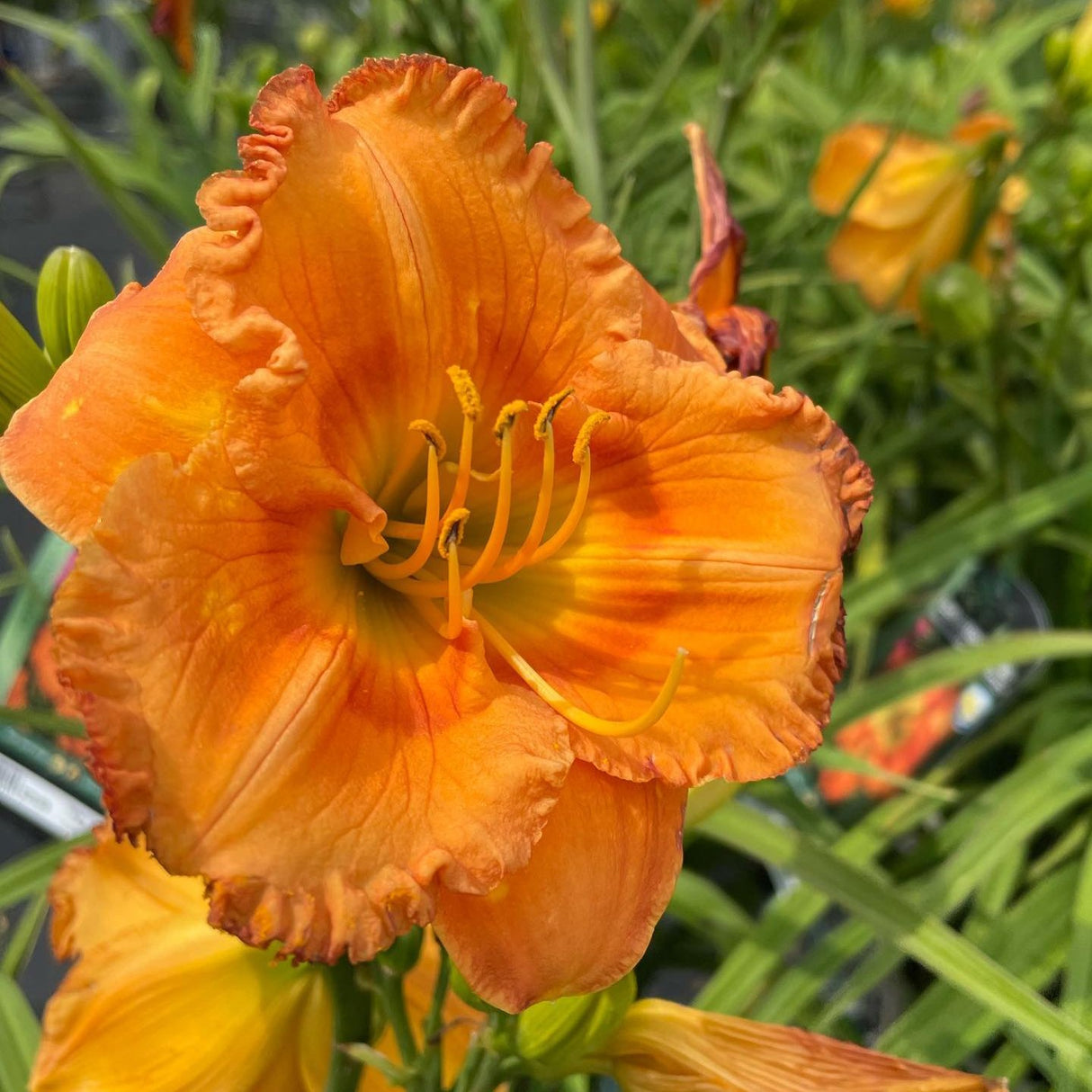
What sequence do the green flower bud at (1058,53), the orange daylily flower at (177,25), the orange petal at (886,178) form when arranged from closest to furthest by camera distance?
the green flower bud at (1058,53), the orange petal at (886,178), the orange daylily flower at (177,25)

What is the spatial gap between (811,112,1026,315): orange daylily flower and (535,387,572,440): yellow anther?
2.34ft

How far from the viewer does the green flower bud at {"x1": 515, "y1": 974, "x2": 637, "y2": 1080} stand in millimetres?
423

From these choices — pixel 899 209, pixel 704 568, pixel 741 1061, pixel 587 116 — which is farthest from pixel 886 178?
pixel 741 1061

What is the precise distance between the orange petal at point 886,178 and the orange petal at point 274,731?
81 centimetres

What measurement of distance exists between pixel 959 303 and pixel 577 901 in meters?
0.68

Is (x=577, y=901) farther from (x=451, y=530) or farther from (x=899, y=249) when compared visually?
(x=899, y=249)

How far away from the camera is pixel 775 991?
0.69 meters

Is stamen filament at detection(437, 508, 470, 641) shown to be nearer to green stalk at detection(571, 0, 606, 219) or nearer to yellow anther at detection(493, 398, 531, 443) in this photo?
yellow anther at detection(493, 398, 531, 443)

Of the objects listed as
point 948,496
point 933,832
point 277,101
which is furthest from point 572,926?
point 948,496

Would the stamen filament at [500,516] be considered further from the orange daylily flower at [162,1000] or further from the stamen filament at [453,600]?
the orange daylily flower at [162,1000]

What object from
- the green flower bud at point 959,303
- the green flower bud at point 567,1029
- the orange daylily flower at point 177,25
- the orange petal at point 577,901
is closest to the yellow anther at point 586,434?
the orange petal at point 577,901

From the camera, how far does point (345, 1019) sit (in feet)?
1.51

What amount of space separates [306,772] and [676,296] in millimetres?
634

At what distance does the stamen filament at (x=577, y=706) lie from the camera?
0.36 meters
